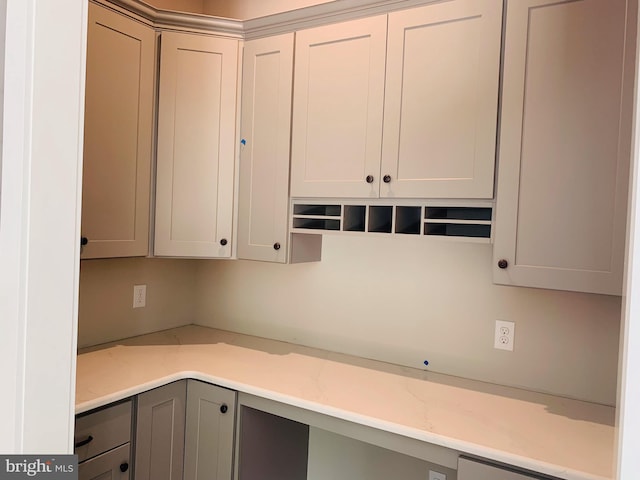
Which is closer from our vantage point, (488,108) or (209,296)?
(488,108)

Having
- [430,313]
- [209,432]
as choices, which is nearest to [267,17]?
[430,313]

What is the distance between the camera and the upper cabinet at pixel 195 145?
2.22 meters

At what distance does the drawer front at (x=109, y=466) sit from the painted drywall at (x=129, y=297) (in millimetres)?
647

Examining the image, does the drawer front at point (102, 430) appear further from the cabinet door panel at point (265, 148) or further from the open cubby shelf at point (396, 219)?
the open cubby shelf at point (396, 219)

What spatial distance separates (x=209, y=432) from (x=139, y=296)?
0.87 meters

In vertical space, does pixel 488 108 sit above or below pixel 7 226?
above

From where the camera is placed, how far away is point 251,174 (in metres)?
2.24

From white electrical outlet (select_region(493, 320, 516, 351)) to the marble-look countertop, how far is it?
16 cm

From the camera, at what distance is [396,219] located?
190cm

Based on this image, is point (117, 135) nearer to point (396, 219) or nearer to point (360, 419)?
point (396, 219)

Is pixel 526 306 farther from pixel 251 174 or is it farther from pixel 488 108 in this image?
pixel 251 174

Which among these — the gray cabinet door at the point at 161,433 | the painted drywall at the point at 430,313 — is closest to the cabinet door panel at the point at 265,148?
the painted drywall at the point at 430,313

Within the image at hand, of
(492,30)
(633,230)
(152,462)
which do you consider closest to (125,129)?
(152,462)

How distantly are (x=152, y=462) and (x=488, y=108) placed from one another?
1.80 meters
